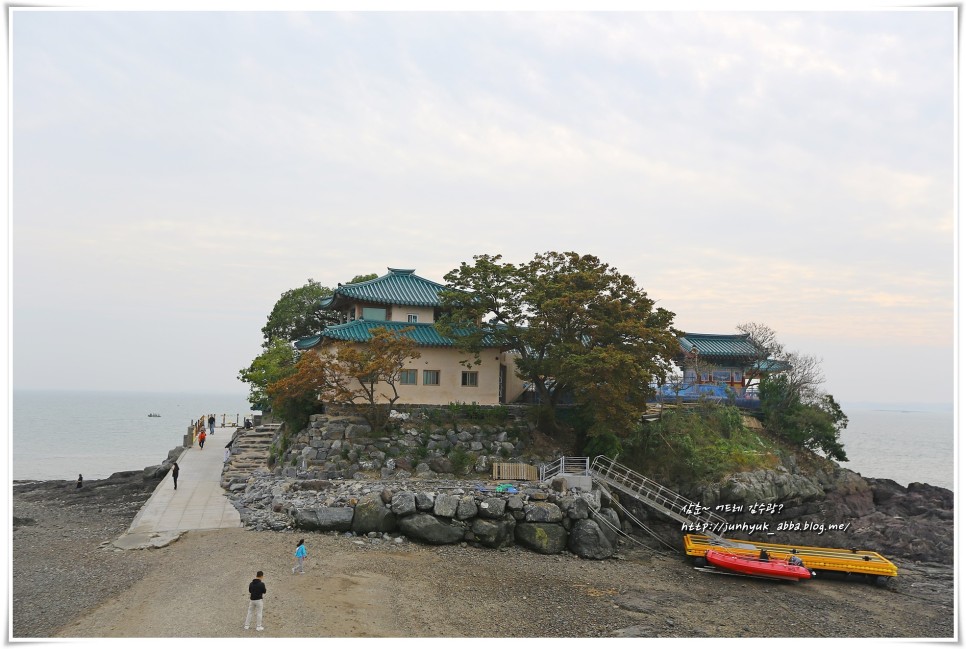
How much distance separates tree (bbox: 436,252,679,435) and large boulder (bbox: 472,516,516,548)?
7.24 meters

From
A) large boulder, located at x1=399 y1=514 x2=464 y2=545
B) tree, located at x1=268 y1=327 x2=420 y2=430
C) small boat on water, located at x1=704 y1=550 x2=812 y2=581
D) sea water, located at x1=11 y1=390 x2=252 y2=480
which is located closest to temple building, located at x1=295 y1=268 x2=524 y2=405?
tree, located at x1=268 y1=327 x2=420 y2=430

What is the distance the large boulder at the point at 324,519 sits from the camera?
22.6 meters

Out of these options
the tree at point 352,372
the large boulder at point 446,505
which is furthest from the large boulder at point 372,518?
the tree at point 352,372

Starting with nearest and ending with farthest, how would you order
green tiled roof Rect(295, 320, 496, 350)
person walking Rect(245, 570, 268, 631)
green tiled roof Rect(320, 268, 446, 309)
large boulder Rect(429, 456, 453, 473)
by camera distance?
person walking Rect(245, 570, 268, 631), large boulder Rect(429, 456, 453, 473), green tiled roof Rect(295, 320, 496, 350), green tiled roof Rect(320, 268, 446, 309)

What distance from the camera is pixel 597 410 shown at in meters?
28.4

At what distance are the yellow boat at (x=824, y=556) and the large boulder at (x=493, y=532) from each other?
642 centimetres

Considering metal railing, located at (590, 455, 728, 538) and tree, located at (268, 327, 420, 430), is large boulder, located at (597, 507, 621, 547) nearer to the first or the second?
metal railing, located at (590, 455, 728, 538)

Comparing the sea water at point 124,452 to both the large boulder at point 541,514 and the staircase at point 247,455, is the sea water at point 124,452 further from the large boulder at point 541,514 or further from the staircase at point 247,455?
the large boulder at point 541,514

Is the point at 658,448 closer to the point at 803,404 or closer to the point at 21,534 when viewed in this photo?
the point at 803,404

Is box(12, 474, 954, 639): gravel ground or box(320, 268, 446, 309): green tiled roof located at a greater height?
box(320, 268, 446, 309): green tiled roof

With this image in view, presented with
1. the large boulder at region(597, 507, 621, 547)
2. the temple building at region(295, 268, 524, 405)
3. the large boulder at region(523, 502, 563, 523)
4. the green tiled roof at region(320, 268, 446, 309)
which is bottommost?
the large boulder at region(597, 507, 621, 547)

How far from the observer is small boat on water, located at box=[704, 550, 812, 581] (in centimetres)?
2083

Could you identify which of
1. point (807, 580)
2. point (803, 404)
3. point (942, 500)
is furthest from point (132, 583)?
point (942, 500)

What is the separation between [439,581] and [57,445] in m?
78.3
